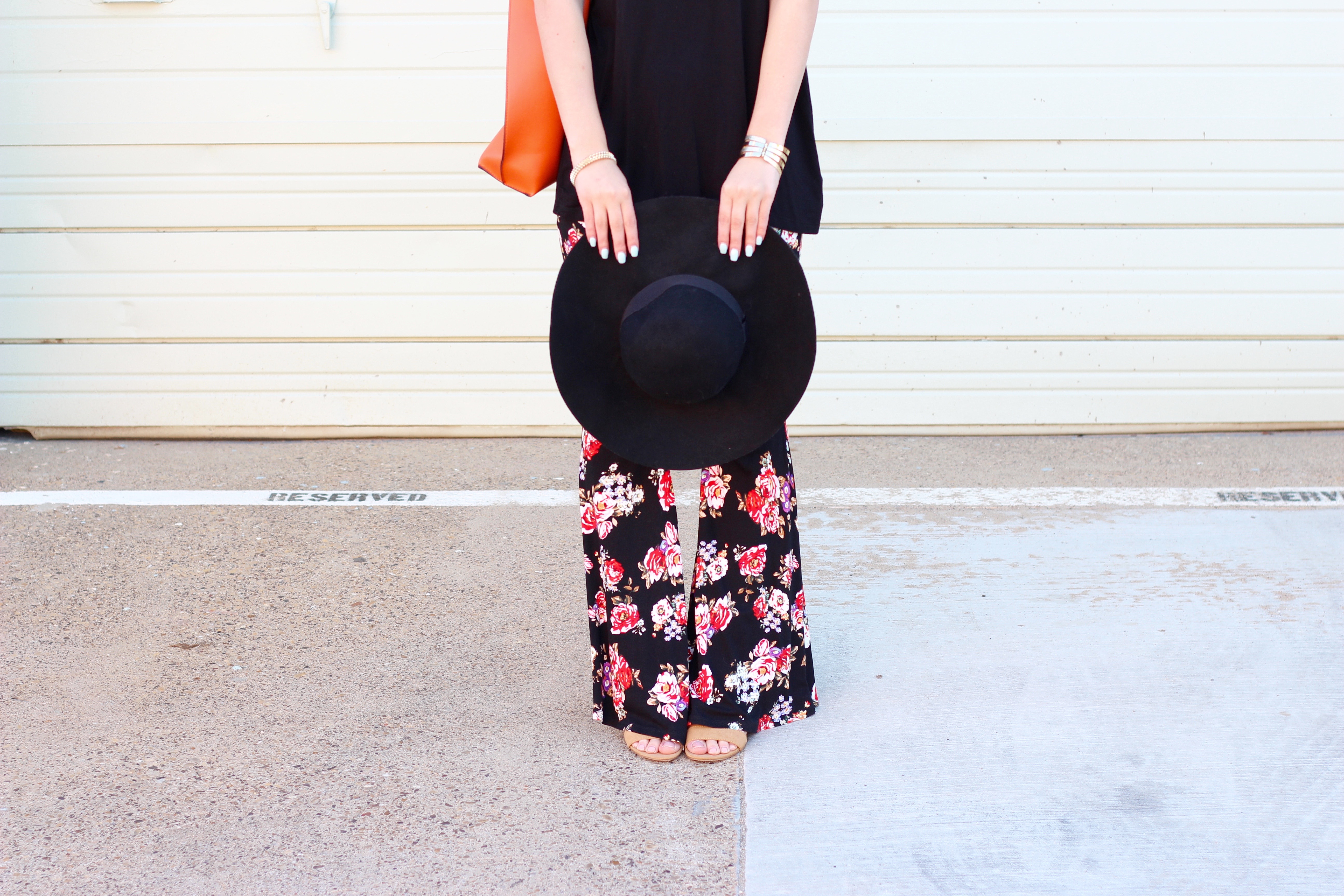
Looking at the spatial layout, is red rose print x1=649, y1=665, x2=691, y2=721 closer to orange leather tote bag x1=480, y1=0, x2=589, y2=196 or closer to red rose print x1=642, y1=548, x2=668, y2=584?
red rose print x1=642, y1=548, x2=668, y2=584

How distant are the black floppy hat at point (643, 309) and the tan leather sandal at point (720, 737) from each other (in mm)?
549

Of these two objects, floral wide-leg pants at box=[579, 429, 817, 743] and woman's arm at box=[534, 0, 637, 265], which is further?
floral wide-leg pants at box=[579, 429, 817, 743]

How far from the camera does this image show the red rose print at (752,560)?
2072 mm

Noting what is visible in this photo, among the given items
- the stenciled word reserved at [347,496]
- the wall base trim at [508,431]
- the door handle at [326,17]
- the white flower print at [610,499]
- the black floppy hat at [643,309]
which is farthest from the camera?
the wall base trim at [508,431]

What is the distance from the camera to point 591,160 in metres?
1.85

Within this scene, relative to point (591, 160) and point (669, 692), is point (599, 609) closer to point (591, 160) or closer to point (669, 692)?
point (669, 692)

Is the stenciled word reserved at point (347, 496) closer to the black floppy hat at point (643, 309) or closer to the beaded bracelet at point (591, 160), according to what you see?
the black floppy hat at point (643, 309)

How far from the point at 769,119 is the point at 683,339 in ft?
1.36

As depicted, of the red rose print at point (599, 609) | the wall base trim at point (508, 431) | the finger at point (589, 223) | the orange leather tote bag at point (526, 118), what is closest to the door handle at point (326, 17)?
the wall base trim at point (508, 431)

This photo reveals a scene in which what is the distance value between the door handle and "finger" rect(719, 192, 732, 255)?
8.39 ft

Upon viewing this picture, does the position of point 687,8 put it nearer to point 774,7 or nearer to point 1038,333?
point 774,7

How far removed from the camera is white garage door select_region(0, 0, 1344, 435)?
12.7 feet

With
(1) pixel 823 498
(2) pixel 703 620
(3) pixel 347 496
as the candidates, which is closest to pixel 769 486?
(2) pixel 703 620

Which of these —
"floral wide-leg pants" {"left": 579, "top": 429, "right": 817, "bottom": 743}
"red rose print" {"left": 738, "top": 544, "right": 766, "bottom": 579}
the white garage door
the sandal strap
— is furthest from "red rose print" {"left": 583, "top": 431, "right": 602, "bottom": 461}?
the white garage door
